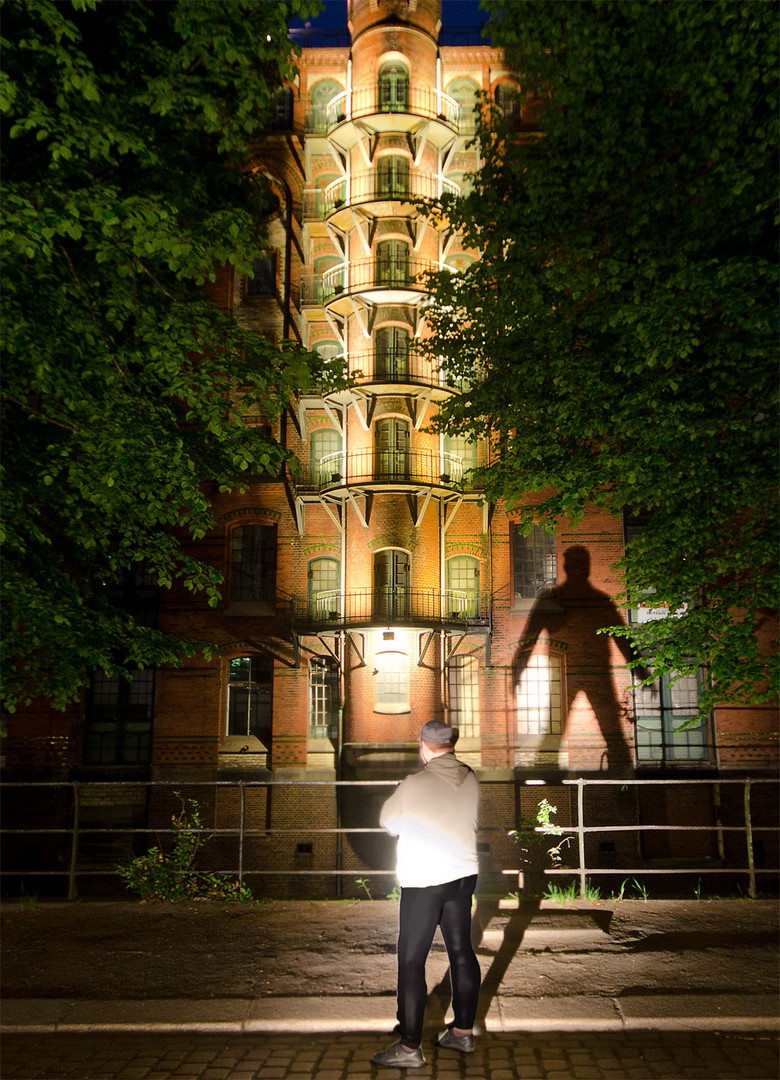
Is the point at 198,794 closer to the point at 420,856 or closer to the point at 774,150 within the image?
the point at 420,856

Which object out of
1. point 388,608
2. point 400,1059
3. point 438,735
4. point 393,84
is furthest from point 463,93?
point 400,1059

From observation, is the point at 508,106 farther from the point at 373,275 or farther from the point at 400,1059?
the point at 400,1059

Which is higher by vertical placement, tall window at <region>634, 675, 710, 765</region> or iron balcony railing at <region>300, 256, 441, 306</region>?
iron balcony railing at <region>300, 256, 441, 306</region>

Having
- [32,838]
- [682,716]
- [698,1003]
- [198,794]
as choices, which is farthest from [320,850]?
[698,1003]

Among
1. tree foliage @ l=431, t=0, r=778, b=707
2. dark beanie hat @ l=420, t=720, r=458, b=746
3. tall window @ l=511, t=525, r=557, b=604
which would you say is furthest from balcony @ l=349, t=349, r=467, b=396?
dark beanie hat @ l=420, t=720, r=458, b=746

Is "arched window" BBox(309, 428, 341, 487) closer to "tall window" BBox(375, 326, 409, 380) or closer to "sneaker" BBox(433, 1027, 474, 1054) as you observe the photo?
"tall window" BBox(375, 326, 409, 380)

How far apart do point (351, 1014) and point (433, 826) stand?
5.51 feet

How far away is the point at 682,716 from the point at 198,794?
485 inches

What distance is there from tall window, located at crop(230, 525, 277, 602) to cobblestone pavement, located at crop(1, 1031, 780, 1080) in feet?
49.3

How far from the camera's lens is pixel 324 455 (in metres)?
20.2

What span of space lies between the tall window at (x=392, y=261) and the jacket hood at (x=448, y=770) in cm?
1655

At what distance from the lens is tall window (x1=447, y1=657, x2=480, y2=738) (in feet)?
63.3

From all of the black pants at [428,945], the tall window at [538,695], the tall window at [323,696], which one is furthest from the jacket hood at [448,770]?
the tall window at [323,696]

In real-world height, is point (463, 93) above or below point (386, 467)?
above
